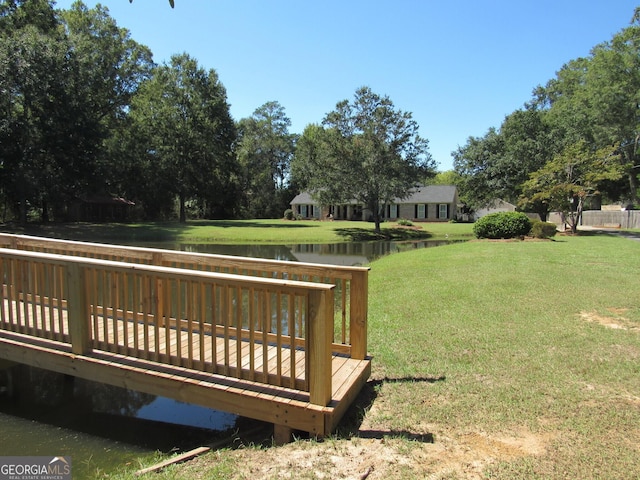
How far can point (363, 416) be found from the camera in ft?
11.8

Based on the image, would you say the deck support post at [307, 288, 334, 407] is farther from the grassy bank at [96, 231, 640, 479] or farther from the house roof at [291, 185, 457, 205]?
the house roof at [291, 185, 457, 205]

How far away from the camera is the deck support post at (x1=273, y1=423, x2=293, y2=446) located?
338cm

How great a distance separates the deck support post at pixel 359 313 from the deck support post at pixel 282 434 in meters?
1.17

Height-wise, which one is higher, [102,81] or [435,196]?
[102,81]

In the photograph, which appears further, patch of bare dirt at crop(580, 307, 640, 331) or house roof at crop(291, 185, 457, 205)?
house roof at crop(291, 185, 457, 205)

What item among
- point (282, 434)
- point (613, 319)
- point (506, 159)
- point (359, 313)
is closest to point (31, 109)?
point (359, 313)

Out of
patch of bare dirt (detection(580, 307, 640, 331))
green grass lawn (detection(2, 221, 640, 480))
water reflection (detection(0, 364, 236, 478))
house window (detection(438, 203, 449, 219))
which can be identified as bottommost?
water reflection (detection(0, 364, 236, 478))

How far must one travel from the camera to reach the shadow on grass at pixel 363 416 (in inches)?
127

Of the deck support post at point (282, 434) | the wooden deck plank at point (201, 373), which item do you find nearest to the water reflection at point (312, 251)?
the wooden deck plank at point (201, 373)

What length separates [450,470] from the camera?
275 centimetres

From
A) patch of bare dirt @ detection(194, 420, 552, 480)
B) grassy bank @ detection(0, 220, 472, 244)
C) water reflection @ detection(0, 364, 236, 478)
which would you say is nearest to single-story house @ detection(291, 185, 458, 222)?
grassy bank @ detection(0, 220, 472, 244)

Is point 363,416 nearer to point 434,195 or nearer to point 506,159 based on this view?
point 506,159

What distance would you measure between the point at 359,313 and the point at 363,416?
3.44 ft

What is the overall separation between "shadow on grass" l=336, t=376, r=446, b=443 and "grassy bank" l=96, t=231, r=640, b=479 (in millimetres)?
15
